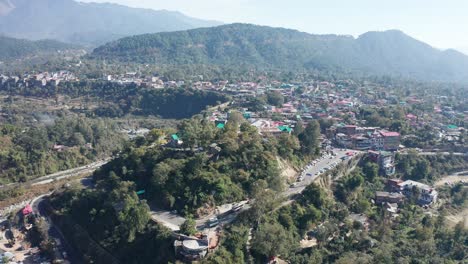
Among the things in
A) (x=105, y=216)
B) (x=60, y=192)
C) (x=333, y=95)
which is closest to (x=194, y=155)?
(x=105, y=216)

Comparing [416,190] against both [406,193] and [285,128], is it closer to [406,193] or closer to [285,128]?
[406,193]

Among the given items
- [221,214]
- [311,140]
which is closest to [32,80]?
[311,140]

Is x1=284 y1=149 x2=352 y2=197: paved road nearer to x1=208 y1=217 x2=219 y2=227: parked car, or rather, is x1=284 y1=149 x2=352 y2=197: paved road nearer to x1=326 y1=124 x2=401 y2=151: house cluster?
x1=326 y1=124 x2=401 y2=151: house cluster

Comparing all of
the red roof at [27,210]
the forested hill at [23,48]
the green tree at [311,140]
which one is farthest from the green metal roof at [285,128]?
the forested hill at [23,48]

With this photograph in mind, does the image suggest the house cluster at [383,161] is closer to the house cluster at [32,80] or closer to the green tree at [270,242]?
the green tree at [270,242]

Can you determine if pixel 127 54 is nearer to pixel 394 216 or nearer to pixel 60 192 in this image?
pixel 60 192

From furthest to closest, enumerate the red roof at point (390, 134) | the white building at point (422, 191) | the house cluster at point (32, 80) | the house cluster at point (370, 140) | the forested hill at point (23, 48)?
the forested hill at point (23, 48) → the house cluster at point (32, 80) → the red roof at point (390, 134) → the house cluster at point (370, 140) → the white building at point (422, 191)
